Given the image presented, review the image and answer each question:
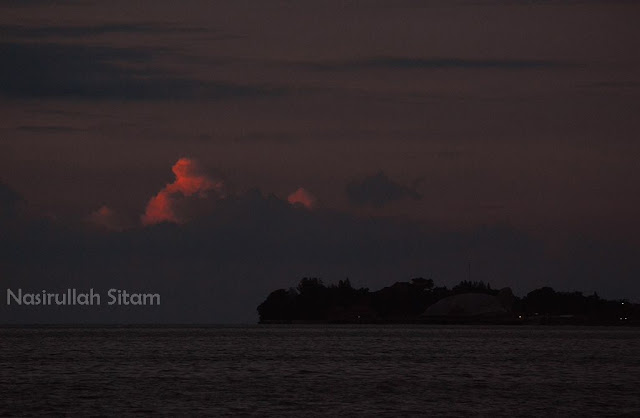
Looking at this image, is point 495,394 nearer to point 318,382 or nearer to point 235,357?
point 318,382

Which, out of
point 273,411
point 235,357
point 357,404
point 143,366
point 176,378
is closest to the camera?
point 273,411

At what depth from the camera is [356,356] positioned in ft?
496

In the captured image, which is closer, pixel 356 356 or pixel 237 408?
pixel 237 408

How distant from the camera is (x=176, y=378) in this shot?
10550 centimetres

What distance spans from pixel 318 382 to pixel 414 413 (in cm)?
2516

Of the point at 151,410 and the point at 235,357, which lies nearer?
the point at 151,410

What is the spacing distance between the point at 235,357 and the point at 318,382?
50.9m

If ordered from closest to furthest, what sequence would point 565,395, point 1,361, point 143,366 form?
point 565,395 → point 143,366 → point 1,361

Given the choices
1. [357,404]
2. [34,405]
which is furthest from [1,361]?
[357,404]

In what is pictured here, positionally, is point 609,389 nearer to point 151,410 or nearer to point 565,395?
point 565,395

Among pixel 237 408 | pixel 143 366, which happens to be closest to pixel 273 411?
pixel 237 408

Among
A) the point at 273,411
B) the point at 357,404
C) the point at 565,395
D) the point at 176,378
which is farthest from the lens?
the point at 176,378

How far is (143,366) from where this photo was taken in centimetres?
12575

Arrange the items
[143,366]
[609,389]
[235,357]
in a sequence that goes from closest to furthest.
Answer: [609,389] → [143,366] → [235,357]
